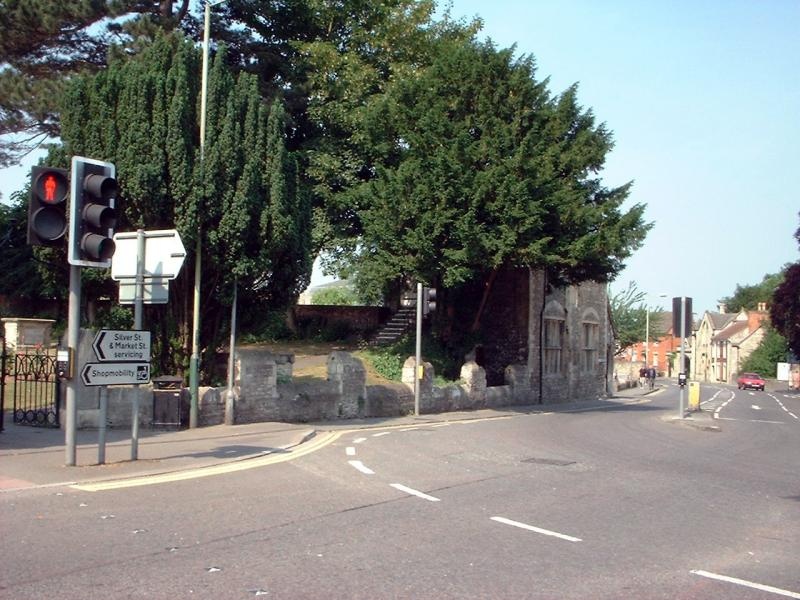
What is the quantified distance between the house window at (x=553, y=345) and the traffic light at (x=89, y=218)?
90.2 feet

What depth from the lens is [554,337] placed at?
37.3 metres

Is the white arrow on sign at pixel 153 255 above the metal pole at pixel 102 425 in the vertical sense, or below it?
above

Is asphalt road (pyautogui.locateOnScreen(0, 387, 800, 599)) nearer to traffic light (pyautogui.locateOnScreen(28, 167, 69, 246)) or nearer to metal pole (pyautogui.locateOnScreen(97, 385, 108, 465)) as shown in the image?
metal pole (pyautogui.locateOnScreen(97, 385, 108, 465))

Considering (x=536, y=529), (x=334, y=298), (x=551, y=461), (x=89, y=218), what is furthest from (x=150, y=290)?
(x=334, y=298)

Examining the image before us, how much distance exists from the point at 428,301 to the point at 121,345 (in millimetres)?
13122

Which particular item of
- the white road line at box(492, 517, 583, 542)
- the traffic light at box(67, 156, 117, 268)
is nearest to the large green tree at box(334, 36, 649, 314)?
the traffic light at box(67, 156, 117, 268)

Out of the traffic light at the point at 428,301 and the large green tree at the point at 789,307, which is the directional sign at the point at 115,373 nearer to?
the traffic light at the point at 428,301

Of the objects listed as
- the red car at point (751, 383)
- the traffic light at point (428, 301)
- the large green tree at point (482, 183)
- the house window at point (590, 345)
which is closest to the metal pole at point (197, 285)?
the traffic light at point (428, 301)

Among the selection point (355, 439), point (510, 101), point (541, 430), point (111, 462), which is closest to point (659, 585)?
point (111, 462)

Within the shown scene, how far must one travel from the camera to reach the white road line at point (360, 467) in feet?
39.5

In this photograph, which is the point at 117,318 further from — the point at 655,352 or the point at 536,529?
the point at 655,352

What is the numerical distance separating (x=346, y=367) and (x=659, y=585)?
1551cm

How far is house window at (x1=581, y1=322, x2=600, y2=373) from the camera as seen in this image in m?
42.0

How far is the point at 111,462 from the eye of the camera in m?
11.6
